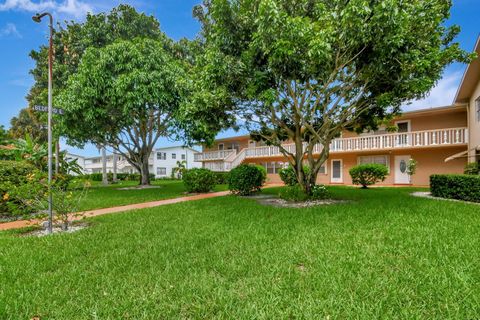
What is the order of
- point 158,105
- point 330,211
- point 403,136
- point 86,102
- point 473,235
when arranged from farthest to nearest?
point 403,136 < point 158,105 < point 86,102 < point 330,211 < point 473,235

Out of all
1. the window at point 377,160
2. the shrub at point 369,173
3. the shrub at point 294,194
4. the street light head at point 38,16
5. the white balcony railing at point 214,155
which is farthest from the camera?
the white balcony railing at point 214,155

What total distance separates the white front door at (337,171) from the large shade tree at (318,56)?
11.9 metres

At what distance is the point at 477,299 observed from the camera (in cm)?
265

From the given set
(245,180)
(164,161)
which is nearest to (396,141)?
(245,180)

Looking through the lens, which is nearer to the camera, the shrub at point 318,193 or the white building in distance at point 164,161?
the shrub at point 318,193

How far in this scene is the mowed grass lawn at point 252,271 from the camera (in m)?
2.64

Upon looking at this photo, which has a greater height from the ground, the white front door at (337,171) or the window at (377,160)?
the window at (377,160)

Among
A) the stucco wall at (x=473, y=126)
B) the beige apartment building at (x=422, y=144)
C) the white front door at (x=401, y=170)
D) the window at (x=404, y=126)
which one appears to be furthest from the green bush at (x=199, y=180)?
the window at (x=404, y=126)

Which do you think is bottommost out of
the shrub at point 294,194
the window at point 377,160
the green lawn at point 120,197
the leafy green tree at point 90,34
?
the green lawn at point 120,197

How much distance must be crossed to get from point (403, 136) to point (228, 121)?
45.3ft

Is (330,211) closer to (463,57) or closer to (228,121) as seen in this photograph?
(228,121)

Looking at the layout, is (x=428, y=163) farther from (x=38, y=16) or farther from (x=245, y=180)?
(x=38, y=16)

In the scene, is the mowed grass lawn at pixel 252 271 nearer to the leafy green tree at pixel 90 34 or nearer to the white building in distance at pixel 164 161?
the leafy green tree at pixel 90 34

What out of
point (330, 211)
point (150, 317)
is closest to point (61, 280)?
point (150, 317)
